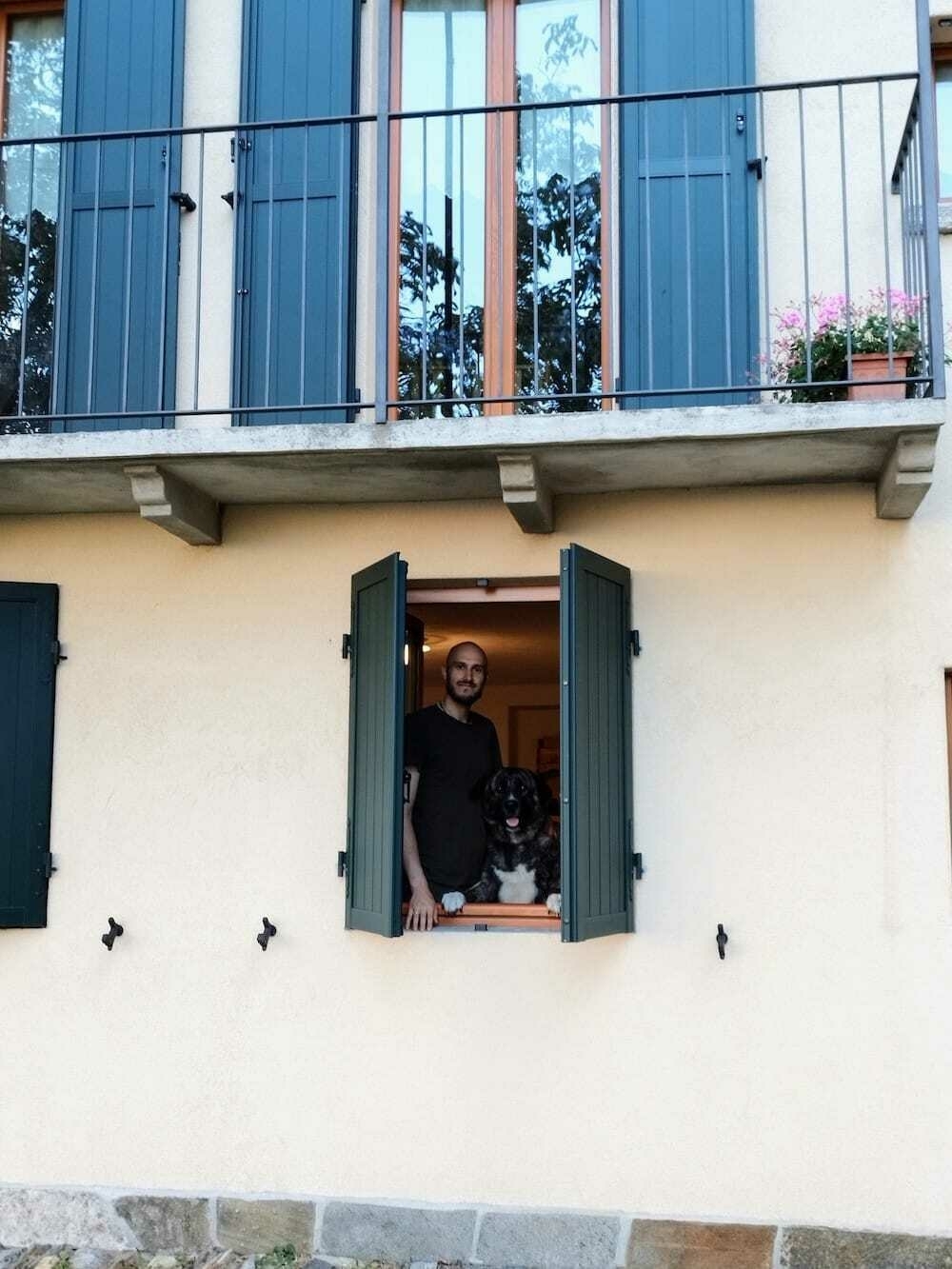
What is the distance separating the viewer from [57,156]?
247 inches

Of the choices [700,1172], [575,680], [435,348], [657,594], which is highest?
[435,348]

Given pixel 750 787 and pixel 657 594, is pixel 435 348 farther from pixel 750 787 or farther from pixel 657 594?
pixel 750 787

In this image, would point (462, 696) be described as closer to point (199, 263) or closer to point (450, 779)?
point (450, 779)

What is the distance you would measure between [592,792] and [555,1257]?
1.80 metres

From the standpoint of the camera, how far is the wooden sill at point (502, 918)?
5.42 m

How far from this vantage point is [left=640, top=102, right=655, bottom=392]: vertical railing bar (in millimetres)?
5207

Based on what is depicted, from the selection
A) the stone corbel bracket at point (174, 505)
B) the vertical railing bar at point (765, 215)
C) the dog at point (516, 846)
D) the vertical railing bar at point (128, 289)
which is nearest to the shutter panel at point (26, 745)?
the stone corbel bracket at point (174, 505)

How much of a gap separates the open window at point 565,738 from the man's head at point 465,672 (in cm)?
27

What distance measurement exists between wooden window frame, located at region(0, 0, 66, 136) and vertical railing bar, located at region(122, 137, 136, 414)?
3.05 feet

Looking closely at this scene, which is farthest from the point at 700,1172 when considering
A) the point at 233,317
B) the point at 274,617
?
the point at 233,317

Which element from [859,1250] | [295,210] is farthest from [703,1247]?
[295,210]

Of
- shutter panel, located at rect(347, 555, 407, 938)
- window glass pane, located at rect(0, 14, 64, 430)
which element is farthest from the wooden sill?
window glass pane, located at rect(0, 14, 64, 430)

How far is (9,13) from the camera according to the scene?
251 inches

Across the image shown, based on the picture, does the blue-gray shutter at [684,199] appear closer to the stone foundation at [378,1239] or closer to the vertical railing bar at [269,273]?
the vertical railing bar at [269,273]
